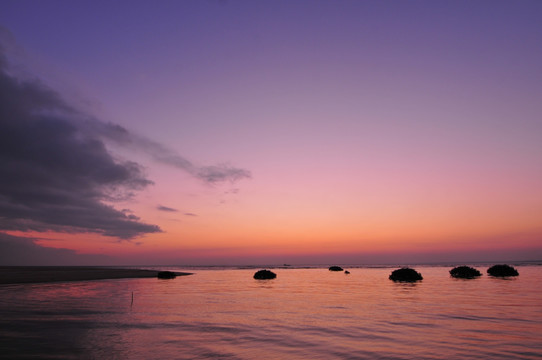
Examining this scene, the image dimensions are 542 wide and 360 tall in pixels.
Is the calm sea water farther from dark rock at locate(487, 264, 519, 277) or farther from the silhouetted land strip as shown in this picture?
dark rock at locate(487, 264, 519, 277)

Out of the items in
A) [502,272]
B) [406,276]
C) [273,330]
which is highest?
[273,330]

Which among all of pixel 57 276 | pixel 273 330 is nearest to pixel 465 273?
pixel 273 330

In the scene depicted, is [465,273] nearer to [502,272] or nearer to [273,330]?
[502,272]

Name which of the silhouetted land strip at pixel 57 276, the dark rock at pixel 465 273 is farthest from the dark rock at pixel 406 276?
the silhouetted land strip at pixel 57 276

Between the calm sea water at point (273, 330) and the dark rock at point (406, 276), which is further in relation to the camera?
the dark rock at point (406, 276)

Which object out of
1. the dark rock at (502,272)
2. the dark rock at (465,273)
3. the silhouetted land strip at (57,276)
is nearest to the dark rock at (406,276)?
the dark rock at (465,273)

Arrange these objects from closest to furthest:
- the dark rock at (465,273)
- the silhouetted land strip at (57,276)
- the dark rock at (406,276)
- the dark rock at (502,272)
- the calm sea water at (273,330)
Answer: the calm sea water at (273,330)
the dark rock at (406,276)
the silhouetted land strip at (57,276)
the dark rock at (465,273)
the dark rock at (502,272)

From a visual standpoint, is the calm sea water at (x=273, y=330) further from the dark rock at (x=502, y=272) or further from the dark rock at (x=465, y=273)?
the dark rock at (x=502, y=272)

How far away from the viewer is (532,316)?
21.7 metres

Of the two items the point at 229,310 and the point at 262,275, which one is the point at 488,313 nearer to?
the point at 229,310

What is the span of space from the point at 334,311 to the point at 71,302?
22190 mm

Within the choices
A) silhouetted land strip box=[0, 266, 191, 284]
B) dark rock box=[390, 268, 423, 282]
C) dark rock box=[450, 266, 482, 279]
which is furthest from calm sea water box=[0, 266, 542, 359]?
dark rock box=[450, 266, 482, 279]

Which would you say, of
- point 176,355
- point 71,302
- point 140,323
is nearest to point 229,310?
point 140,323

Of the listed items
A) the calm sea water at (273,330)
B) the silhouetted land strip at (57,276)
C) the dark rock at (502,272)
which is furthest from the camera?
the dark rock at (502,272)
